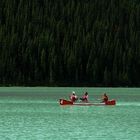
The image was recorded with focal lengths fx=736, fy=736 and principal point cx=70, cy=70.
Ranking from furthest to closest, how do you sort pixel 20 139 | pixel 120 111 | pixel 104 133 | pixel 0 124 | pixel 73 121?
pixel 120 111 → pixel 73 121 → pixel 0 124 → pixel 104 133 → pixel 20 139

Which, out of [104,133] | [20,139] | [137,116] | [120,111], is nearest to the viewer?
[20,139]

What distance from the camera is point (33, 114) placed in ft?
285

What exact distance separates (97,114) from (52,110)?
8702 mm

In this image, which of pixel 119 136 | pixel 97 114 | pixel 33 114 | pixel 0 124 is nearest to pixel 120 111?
pixel 97 114

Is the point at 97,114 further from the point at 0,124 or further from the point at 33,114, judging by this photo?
the point at 0,124

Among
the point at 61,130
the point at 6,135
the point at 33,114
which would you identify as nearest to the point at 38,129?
the point at 61,130

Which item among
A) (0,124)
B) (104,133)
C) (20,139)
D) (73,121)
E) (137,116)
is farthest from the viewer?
(137,116)

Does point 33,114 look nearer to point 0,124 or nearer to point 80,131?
point 0,124

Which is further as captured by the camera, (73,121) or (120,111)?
(120,111)

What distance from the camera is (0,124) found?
71.9 meters

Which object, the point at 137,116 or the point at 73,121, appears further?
the point at 137,116

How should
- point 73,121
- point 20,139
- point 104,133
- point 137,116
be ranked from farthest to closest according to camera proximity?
point 137,116 → point 73,121 → point 104,133 → point 20,139

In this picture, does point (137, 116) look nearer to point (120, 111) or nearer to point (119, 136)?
point (120, 111)

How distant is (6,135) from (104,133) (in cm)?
868
